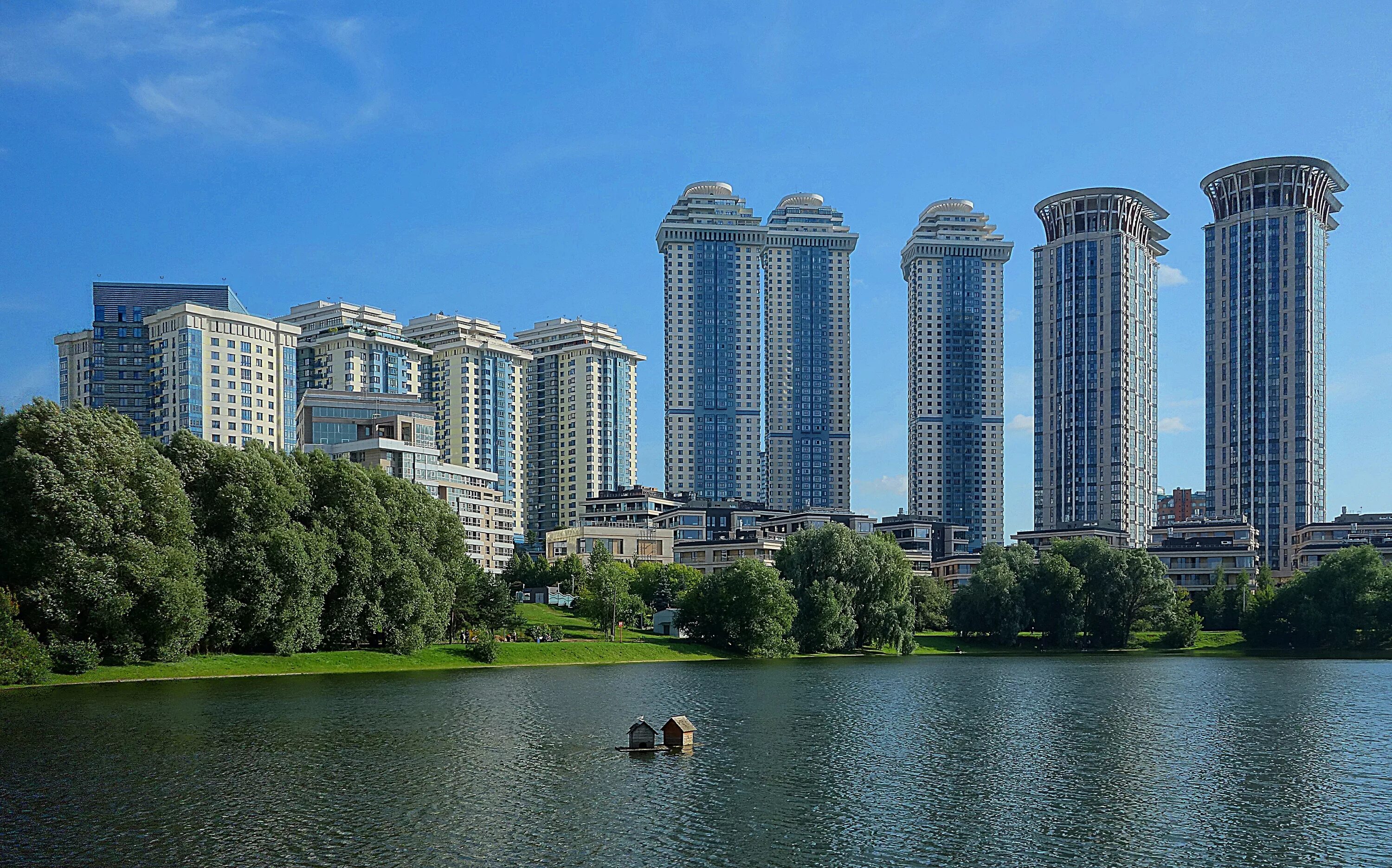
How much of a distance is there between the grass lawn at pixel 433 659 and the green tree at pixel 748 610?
103 inches

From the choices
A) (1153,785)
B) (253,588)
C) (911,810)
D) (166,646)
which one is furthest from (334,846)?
(253,588)

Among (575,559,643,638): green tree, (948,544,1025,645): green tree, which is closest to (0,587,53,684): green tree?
(575,559,643,638): green tree

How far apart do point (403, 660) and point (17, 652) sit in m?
33.9

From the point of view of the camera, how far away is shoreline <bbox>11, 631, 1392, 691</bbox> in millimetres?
83438

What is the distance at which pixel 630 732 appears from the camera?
55438 mm

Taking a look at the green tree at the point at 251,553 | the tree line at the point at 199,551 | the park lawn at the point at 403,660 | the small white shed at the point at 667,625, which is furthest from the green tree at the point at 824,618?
the green tree at the point at 251,553

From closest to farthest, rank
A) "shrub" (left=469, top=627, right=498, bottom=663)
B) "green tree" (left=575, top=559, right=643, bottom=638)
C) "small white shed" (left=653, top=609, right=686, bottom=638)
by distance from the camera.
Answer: "shrub" (left=469, top=627, right=498, bottom=663) → "green tree" (left=575, top=559, right=643, bottom=638) → "small white shed" (left=653, top=609, right=686, bottom=638)

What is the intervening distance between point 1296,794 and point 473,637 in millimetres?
83079

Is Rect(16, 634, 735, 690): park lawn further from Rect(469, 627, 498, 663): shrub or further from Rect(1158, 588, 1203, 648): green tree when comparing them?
Rect(1158, 588, 1203, 648): green tree

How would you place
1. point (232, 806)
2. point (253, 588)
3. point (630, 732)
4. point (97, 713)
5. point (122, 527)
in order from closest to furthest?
point (232, 806) → point (630, 732) → point (97, 713) → point (122, 527) → point (253, 588)

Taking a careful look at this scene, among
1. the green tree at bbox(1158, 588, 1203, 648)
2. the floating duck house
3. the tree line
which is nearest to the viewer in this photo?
the floating duck house

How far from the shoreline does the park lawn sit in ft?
0.25

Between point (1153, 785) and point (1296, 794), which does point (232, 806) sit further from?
point (1296, 794)

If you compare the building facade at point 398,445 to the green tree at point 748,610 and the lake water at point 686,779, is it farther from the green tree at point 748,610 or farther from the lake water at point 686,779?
the lake water at point 686,779
